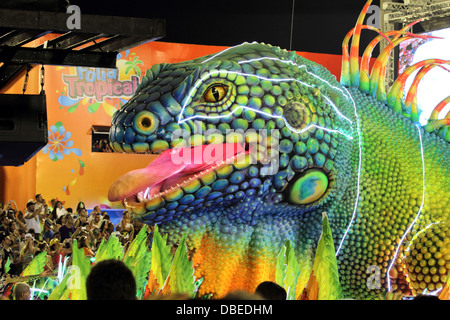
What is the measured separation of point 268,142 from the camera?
3.67m

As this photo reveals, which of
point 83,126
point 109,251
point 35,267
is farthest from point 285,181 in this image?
point 83,126

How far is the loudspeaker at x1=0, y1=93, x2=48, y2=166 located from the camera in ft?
15.0

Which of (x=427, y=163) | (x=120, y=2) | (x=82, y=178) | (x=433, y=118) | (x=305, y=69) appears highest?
(x=120, y=2)

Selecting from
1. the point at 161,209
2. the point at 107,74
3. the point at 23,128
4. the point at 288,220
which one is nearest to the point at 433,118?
the point at 288,220

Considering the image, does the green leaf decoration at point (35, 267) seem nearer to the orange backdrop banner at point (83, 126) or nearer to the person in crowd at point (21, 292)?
the person in crowd at point (21, 292)

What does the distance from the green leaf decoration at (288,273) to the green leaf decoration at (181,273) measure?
45 centimetres

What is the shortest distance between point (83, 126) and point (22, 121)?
4.87 m

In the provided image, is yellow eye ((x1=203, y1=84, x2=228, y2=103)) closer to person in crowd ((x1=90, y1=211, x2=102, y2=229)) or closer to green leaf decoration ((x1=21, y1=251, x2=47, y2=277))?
green leaf decoration ((x1=21, y1=251, x2=47, y2=277))

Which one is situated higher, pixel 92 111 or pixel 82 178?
pixel 92 111

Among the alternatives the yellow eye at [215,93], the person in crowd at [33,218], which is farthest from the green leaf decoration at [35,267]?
the person in crowd at [33,218]

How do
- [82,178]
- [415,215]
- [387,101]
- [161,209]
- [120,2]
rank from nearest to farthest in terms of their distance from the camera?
[161,209]
[415,215]
[387,101]
[120,2]
[82,178]

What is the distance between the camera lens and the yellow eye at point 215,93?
3674mm

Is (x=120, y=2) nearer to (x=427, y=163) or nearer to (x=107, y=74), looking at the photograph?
(x=107, y=74)

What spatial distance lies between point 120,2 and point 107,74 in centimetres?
281
